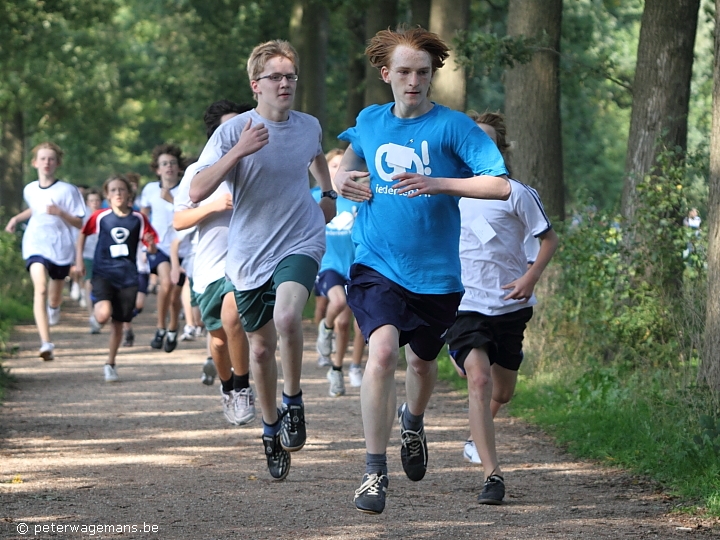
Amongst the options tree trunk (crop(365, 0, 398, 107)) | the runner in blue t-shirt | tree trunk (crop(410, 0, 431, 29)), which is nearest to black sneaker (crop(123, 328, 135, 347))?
tree trunk (crop(365, 0, 398, 107))

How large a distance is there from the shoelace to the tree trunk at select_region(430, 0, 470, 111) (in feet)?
34.2

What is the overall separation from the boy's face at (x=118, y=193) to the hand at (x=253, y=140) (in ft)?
24.1

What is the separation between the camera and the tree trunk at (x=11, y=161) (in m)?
32.8

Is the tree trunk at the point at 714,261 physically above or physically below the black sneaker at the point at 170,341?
above

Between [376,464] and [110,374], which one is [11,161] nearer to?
[110,374]

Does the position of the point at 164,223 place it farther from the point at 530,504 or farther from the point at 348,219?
the point at 530,504

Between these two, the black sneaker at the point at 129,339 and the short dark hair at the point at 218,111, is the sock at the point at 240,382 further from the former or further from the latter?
the black sneaker at the point at 129,339

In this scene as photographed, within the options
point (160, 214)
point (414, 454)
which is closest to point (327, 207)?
point (414, 454)

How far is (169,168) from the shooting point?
13438 mm

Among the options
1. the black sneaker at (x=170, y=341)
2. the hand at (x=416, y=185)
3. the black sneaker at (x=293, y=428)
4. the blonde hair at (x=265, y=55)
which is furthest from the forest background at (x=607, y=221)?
the black sneaker at (x=170, y=341)

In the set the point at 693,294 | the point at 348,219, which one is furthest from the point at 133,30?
the point at 693,294

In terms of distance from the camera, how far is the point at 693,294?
8.99 meters

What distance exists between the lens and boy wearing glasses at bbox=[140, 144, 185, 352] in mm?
13531

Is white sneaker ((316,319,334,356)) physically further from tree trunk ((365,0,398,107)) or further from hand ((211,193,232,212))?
tree trunk ((365,0,398,107))
